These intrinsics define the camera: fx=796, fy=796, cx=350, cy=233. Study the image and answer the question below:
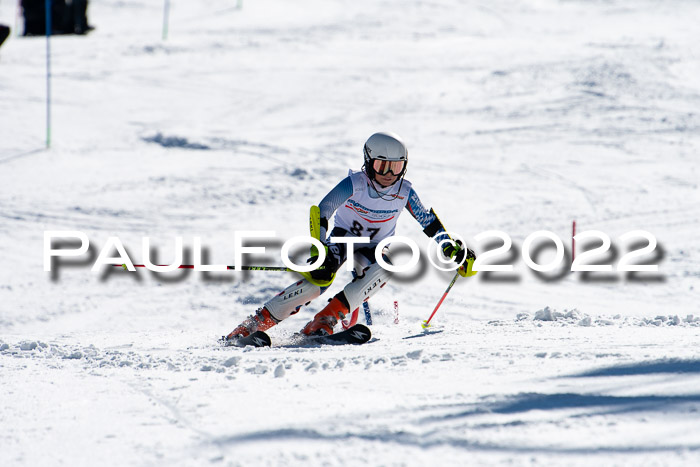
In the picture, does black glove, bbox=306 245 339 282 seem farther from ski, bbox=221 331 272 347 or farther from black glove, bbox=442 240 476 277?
black glove, bbox=442 240 476 277

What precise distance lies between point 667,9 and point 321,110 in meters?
14.2

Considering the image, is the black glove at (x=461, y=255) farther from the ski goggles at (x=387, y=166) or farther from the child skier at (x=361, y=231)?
the ski goggles at (x=387, y=166)

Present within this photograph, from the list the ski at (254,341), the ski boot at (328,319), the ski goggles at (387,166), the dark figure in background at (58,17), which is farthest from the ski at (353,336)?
the dark figure in background at (58,17)

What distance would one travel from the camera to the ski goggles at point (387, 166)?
580 centimetres

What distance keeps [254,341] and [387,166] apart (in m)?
1.58

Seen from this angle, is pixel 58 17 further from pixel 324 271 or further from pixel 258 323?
pixel 324 271

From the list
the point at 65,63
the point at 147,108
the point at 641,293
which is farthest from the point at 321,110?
the point at 641,293

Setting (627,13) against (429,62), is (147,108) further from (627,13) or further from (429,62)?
(627,13)

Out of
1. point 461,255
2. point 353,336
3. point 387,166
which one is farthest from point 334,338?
point 387,166

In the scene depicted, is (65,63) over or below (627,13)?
below

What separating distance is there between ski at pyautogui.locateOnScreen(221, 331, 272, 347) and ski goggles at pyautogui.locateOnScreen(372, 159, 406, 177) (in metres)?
1.45

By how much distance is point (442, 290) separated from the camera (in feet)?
29.3

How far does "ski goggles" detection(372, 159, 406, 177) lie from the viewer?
5797 millimetres

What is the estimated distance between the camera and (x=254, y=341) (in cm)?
558
